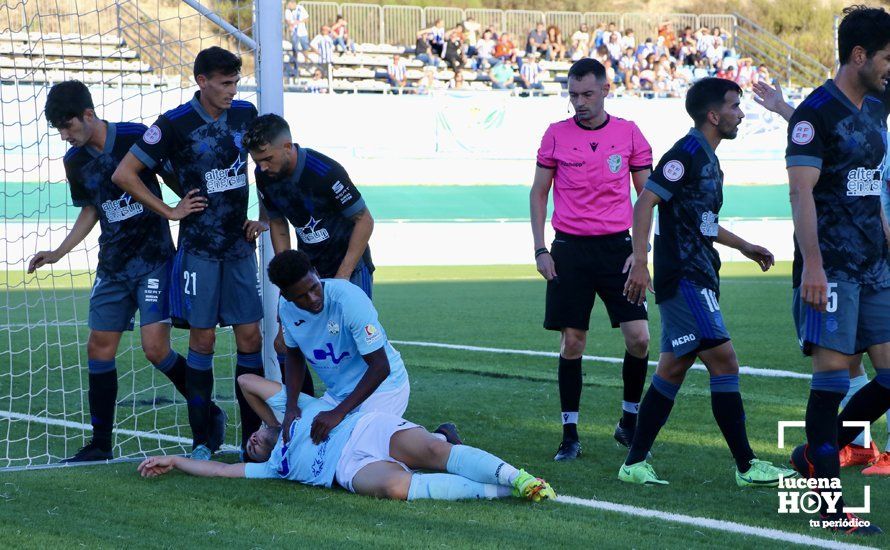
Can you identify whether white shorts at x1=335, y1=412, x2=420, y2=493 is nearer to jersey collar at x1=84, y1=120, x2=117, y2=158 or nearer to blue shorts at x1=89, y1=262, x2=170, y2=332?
blue shorts at x1=89, y1=262, x2=170, y2=332

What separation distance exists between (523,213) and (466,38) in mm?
7706

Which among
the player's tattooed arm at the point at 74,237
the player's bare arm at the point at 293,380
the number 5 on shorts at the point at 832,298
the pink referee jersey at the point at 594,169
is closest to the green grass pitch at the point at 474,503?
the player's bare arm at the point at 293,380

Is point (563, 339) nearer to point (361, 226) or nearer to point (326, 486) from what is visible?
point (361, 226)

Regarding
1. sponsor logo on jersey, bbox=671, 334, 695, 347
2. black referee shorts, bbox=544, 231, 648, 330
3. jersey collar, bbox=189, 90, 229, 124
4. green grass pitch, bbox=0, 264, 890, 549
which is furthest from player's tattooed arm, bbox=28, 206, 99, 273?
sponsor logo on jersey, bbox=671, 334, 695, 347

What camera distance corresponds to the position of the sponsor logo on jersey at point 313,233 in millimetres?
5648

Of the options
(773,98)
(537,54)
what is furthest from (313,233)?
(537,54)

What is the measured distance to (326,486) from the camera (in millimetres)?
5012

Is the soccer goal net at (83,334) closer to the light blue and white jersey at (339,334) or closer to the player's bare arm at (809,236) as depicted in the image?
the light blue and white jersey at (339,334)

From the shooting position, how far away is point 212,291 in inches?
227

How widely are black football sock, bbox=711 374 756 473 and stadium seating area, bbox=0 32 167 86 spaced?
16.6ft

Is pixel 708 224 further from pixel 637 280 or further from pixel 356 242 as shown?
pixel 356 242

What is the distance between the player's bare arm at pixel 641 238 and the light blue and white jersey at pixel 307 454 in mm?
1388

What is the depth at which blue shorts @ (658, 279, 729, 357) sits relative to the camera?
16.0 feet

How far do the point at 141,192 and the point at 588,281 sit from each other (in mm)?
2385
